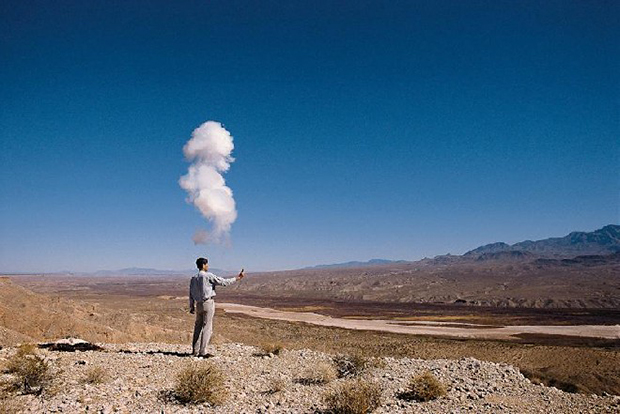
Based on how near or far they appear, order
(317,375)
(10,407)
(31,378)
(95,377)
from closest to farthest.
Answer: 1. (10,407)
2. (31,378)
3. (95,377)
4. (317,375)

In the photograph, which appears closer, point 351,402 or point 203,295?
point 351,402

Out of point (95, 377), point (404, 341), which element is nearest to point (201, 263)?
point (95, 377)

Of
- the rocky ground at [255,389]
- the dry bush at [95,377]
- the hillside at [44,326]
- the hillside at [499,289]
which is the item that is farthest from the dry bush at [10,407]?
the hillside at [499,289]

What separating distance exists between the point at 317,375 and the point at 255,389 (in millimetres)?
1926

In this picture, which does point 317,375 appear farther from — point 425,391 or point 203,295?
point 203,295

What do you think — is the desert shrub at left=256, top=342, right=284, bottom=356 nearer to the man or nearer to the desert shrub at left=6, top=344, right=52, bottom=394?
the man

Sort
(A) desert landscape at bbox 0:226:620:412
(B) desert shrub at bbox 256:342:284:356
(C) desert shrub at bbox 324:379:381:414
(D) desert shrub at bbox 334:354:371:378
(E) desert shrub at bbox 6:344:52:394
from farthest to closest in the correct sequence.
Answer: (B) desert shrub at bbox 256:342:284:356, (D) desert shrub at bbox 334:354:371:378, (A) desert landscape at bbox 0:226:620:412, (E) desert shrub at bbox 6:344:52:394, (C) desert shrub at bbox 324:379:381:414

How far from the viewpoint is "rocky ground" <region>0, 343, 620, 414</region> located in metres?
6.95

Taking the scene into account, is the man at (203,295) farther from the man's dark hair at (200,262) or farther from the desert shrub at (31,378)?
the desert shrub at (31,378)

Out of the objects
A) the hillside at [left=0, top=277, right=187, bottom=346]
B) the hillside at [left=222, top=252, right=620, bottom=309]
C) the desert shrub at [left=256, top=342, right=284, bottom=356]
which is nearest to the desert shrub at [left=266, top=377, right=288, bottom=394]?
the desert shrub at [left=256, top=342, right=284, bottom=356]

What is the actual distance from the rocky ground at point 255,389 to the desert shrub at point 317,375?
17 centimetres

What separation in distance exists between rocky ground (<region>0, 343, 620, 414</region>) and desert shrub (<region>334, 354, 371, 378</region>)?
1.05 ft

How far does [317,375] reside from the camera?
31.9ft

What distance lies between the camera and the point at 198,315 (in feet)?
33.4
